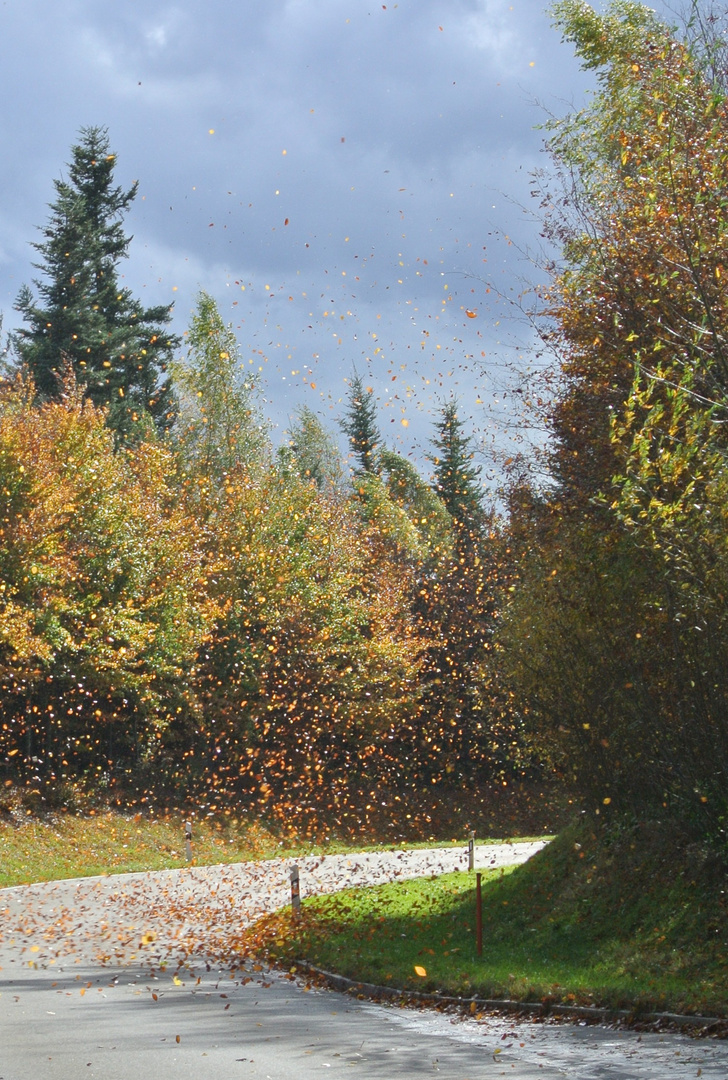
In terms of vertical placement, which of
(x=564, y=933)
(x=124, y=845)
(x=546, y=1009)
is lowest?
(x=546, y=1009)

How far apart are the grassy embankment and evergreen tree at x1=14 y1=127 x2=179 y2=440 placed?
34.1m

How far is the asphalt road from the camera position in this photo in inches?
341

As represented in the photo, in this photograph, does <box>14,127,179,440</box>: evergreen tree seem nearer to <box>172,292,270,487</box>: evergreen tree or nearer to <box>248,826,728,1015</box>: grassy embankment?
<box>172,292,270,487</box>: evergreen tree

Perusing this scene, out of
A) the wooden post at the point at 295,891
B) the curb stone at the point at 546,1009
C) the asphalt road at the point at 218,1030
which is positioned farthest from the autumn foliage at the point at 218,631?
the curb stone at the point at 546,1009

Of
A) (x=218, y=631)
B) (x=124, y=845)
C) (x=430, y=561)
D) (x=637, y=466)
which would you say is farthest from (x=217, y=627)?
(x=637, y=466)

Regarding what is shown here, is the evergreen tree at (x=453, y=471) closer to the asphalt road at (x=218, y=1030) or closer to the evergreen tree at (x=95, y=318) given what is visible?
the evergreen tree at (x=95, y=318)

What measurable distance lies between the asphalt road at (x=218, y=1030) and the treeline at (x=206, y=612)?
1068 centimetres

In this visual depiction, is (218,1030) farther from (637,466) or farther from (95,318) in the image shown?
(95,318)

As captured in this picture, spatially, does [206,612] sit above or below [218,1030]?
above

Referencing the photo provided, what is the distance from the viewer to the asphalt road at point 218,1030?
28.5 feet

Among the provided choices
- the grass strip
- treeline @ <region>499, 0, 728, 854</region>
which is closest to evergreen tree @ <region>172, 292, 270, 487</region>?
the grass strip

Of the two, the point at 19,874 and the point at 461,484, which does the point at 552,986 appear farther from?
the point at 461,484

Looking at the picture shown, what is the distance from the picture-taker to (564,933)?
14.4 meters

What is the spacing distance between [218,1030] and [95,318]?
4530 centimetres
